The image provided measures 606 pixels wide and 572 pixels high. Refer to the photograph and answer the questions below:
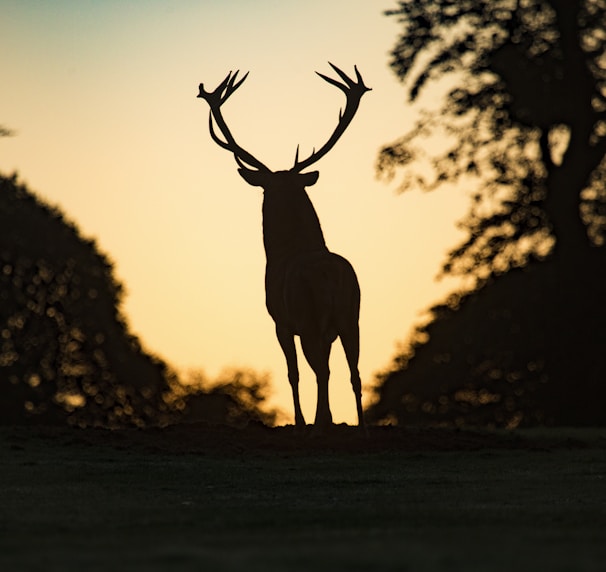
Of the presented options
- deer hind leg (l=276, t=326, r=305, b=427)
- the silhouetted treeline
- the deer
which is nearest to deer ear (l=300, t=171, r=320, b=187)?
the deer

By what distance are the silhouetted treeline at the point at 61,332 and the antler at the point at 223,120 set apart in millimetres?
19575

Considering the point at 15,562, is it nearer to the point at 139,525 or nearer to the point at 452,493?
the point at 139,525

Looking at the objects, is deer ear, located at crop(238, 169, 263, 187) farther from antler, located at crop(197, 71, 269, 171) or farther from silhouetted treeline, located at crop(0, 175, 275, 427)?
silhouetted treeline, located at crop(0, 175, 275, 427)

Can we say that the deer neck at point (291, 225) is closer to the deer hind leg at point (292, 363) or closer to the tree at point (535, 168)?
the deer hind leg at point (292, 363)

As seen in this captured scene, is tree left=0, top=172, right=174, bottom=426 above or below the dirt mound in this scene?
above

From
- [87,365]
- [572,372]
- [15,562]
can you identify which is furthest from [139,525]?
[87,365]

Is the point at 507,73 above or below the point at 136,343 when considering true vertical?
above

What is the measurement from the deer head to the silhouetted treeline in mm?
19668

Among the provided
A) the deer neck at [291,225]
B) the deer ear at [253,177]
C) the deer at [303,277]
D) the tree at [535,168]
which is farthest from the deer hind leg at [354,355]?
the tree at [535,168]

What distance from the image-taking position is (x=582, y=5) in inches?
1491

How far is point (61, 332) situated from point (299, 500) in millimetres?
30566

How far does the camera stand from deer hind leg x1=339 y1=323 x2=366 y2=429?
71.1ft

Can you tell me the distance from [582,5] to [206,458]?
69.2 feet

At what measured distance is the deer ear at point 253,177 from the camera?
22.5 metres
